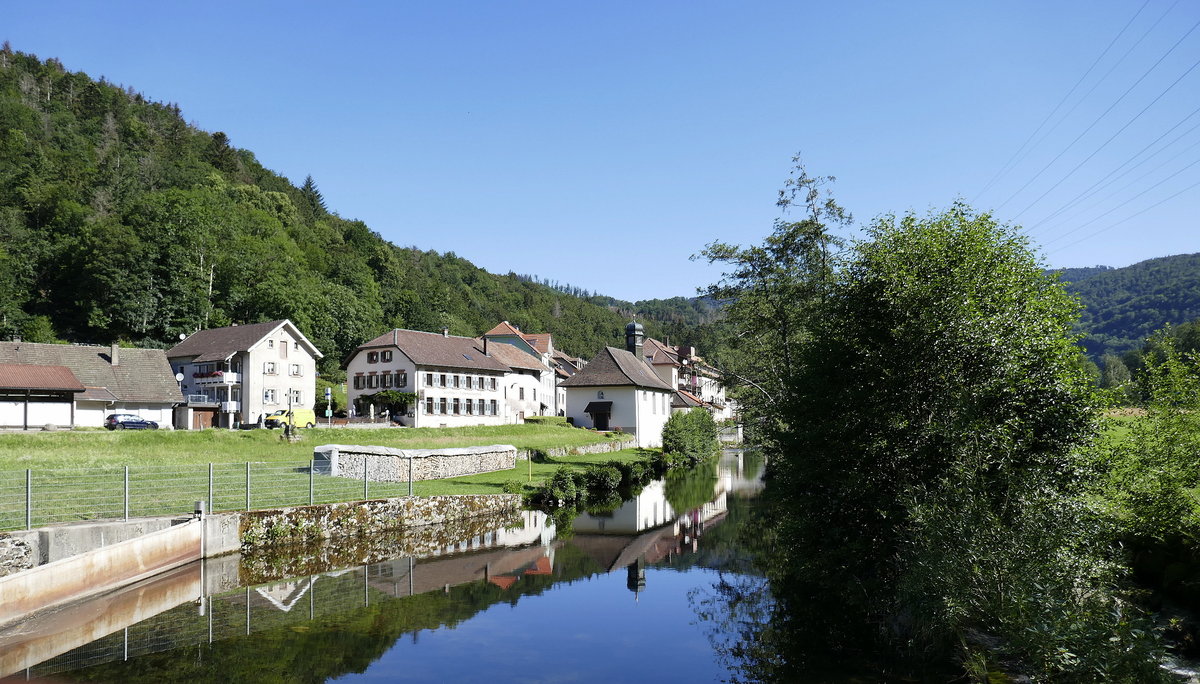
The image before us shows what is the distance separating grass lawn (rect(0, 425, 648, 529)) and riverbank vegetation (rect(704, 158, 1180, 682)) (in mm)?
14527

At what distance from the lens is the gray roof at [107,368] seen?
4422 centimetres

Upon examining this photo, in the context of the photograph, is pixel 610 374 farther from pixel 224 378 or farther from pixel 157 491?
A: pixel 157 491

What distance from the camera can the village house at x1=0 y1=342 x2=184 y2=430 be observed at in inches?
1572

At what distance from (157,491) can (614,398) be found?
125 ft

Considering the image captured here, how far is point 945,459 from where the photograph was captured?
12.4 metres

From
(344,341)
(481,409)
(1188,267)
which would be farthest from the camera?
(1188,267)

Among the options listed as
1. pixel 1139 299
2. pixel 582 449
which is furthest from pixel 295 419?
pixel 1139 299

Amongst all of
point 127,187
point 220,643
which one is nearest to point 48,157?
point 127,187

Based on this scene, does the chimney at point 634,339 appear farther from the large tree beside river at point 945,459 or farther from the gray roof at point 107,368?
the large tree beside river at point 945,459

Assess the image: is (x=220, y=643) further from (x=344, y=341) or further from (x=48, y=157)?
(x=48, y=157)

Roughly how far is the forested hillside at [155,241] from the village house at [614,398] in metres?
33.2

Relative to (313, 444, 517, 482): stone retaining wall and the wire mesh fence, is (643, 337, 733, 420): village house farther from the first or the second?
the wire mesh fence

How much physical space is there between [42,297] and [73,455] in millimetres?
52947

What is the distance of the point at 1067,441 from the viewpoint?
12.3m
